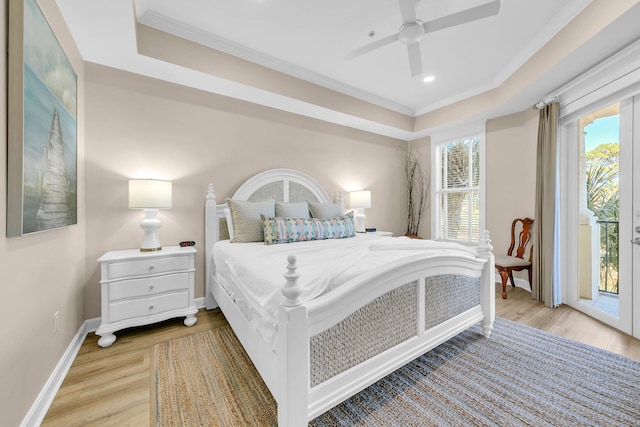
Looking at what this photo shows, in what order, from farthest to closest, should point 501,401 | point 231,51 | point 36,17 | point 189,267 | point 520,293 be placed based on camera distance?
point 520,293 → point 231,51 → point 189,267 → point 501,401 → point 36,17

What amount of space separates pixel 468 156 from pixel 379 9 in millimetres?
2894

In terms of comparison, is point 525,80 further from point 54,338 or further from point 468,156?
point 54,338

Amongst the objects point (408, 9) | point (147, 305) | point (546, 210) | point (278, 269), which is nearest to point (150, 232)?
point (147, 305)

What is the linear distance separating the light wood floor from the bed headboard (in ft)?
2.08

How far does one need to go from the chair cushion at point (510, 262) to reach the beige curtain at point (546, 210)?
0.13 m

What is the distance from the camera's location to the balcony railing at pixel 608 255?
2.40 m

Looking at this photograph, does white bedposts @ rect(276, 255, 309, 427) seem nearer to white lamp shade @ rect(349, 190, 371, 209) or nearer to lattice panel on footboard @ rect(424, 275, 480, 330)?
lattice panel on footboard @ rect(424, 275, 480, 330)

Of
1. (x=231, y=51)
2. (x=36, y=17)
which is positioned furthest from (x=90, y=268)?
(x=231, y=51)

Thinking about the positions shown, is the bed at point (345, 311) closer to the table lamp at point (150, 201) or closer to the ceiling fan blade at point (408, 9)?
the table lamp at point (150, 201)

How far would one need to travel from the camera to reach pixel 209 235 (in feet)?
9.21

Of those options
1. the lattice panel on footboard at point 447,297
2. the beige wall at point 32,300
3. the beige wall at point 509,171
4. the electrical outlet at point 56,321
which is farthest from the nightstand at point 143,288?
the beige wall at point 509,171

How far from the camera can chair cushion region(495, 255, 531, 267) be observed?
10.3 ft

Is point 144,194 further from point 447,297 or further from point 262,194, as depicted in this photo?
point 447,297

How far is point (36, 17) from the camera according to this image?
4.33 ft
